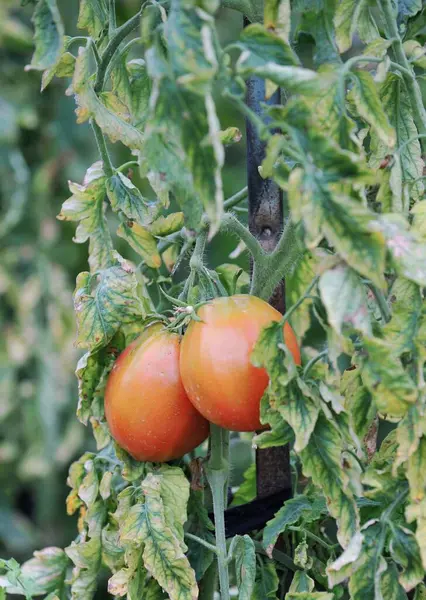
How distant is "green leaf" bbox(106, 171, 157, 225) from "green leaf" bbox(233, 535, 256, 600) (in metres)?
0.27

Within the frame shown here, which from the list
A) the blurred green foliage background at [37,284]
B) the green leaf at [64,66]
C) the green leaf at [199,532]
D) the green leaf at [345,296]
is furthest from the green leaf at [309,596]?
the blurred green foliage background at [37,284]

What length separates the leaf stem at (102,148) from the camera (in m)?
0.64

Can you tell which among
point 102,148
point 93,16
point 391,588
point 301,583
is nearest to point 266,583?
point 301,583

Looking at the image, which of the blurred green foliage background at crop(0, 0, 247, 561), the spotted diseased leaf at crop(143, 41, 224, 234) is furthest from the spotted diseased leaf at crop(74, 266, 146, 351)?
the blurred green foliage background at crop(0, 0, 247, 561)

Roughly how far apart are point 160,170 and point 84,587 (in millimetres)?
417

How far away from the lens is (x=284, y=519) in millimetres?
637

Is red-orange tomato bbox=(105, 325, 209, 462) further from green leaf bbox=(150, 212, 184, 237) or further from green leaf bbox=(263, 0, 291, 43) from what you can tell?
green leaf bbox=(263, 0, 291, 43)

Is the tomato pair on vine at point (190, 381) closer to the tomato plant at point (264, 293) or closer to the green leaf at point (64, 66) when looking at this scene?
the tomato plant at point (264, 293)

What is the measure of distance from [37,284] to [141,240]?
4.99 ft

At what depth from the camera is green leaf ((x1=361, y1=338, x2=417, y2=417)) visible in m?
0.47

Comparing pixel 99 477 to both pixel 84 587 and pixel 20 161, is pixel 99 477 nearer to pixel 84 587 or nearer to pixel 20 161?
pixel 84 587

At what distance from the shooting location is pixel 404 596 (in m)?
0.54

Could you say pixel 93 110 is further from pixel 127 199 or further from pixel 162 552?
pixel 162 552

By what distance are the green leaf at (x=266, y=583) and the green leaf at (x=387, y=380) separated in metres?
0.25
